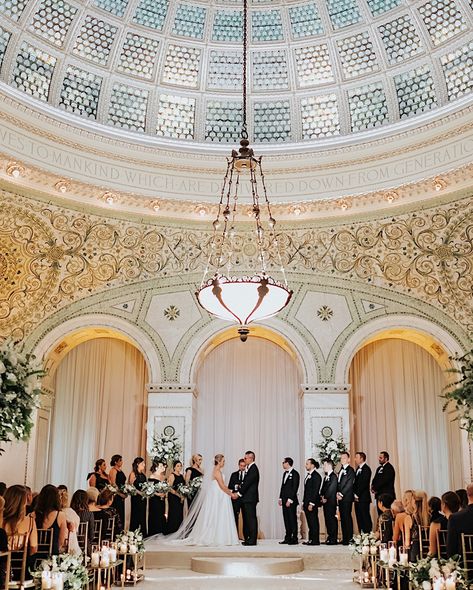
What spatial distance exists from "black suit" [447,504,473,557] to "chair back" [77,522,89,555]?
12.5 feet

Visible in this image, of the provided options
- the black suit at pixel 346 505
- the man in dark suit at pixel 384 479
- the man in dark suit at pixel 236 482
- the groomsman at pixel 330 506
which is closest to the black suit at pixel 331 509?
the groomsman at pixel 330 506

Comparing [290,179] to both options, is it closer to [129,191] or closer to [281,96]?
[281,96]

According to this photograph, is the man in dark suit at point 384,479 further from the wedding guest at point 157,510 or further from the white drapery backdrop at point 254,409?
the wedding guest at point 157,510

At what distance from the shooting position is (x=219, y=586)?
31.7 feet

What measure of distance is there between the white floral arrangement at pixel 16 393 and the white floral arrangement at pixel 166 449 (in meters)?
5.82

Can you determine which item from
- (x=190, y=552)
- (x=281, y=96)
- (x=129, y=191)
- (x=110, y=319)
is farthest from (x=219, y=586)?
(x=281, y=96)

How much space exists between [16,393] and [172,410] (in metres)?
6.53

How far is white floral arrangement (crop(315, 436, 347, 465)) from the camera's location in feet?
47.5

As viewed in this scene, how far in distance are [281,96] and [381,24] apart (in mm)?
2472

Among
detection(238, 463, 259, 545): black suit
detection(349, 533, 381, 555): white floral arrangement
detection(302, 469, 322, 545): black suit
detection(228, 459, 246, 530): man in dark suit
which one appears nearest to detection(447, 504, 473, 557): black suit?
detection(349, 533, 381, 555): white floral arrangement

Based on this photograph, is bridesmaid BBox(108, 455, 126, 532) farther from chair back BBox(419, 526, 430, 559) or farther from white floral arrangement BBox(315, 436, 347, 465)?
chair back BBox(419, 526, 430, 559)

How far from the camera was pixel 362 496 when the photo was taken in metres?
13.5

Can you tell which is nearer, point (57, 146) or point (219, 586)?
point (219, 586)

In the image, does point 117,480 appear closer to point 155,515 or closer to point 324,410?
point 155,515
